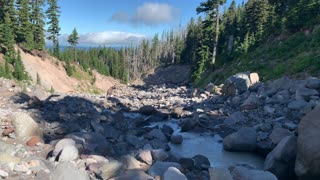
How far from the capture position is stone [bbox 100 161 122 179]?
32.9 feet

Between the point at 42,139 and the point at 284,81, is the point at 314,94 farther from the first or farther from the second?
the point at 42,139

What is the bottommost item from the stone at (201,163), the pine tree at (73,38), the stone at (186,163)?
the stone at (201,163)

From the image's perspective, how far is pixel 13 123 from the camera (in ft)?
42.6

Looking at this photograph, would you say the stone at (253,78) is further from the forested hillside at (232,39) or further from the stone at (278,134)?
the stone at (278,134)

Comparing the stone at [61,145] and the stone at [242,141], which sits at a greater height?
the stone at [61,145]

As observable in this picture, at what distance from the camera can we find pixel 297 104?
60.4ft

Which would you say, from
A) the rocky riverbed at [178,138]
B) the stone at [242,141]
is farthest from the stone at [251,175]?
the stone at [242,141]

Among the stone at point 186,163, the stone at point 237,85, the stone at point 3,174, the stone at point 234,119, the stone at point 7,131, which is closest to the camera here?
the stone at point 3,174

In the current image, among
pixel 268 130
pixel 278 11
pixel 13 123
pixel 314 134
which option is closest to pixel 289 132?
pixel 268 130

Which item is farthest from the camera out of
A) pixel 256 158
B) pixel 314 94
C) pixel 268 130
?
pixel 314 94

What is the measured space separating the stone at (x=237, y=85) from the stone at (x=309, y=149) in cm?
1466

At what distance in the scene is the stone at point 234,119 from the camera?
62.7 ft

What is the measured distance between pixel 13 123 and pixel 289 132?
1179 cm

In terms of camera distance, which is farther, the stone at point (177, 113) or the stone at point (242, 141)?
the stone at point (177, 113)
